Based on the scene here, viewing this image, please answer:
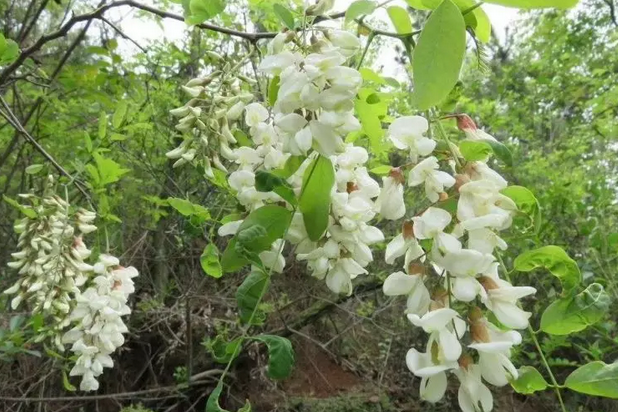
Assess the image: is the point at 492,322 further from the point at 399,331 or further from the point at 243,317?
the point at 399,331

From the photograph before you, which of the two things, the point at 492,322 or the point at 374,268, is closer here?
the point at 492,322

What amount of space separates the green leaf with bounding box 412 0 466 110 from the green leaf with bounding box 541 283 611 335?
25cm

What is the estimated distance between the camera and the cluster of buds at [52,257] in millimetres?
1406

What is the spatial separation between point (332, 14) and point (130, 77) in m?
2.41

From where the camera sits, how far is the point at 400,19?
650 millimetres

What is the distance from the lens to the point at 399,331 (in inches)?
146

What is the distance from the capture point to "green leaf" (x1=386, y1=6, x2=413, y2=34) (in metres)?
0.65

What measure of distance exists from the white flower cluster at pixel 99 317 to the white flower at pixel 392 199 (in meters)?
0.95

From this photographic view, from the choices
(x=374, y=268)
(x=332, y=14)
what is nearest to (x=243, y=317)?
(x=332, y=14)

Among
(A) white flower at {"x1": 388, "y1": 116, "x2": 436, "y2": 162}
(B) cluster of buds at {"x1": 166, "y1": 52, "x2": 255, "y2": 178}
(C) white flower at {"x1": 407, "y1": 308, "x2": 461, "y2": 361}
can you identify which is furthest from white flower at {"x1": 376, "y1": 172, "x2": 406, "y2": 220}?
(B) cluster of buds at {"x1": 166, "y1": 52, "x2": 255, "y2": 178}

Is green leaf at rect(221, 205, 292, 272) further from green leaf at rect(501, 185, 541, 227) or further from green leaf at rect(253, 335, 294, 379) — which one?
green leaf at rect(501, 185, 541, 227)

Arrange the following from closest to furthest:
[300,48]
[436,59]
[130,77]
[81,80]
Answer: [436,59] → [300,48] → [81,80] → [130,77]

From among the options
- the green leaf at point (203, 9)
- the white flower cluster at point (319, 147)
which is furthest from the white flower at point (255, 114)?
the green leaf at point (203, 9)

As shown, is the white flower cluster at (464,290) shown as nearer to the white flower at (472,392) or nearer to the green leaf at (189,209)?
the white flower at (472,392)
